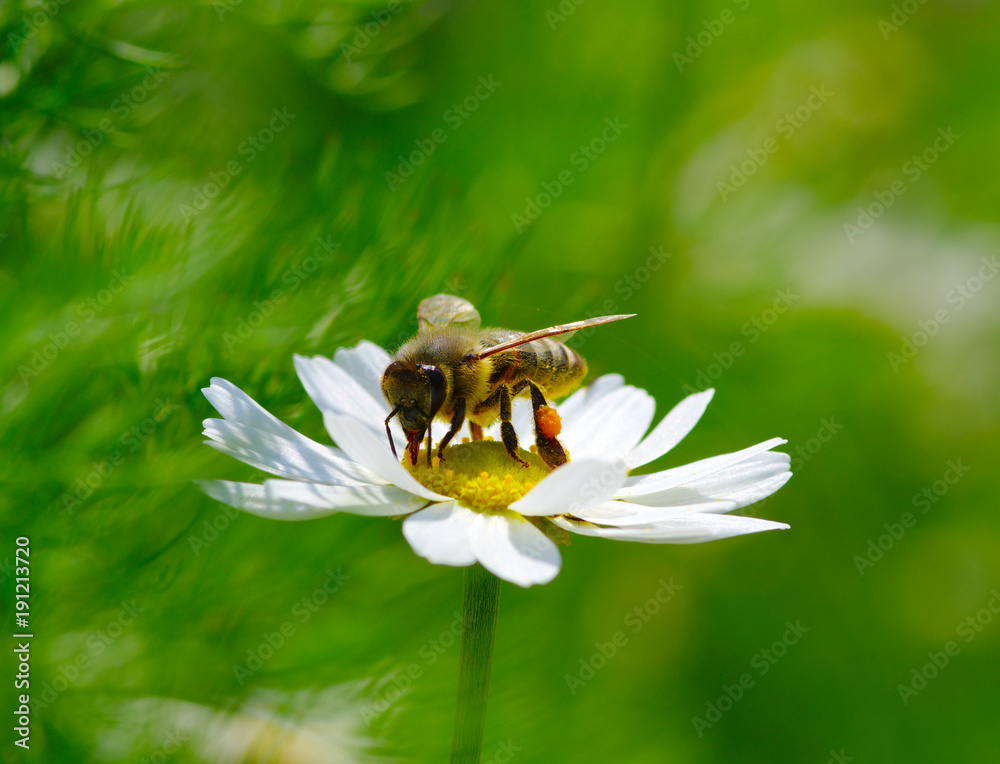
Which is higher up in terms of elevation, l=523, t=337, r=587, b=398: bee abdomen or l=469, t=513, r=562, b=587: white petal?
l=523, t=337, r=587, b=398: bee abdomen

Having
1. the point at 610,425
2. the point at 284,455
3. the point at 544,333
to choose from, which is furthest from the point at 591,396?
the point at 284,455

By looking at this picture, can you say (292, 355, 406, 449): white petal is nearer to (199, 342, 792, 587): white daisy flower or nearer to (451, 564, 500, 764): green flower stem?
(199, 342, 792, 587): white daisy flower

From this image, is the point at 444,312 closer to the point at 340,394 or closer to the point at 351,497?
the point at 340,394

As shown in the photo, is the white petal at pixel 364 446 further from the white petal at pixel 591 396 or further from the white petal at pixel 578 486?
the white petal at pixel 591 396

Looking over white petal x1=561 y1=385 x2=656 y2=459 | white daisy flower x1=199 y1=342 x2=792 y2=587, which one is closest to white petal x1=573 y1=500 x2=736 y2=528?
white daisy flower x1=199 y1=342 x2=792 y2=587

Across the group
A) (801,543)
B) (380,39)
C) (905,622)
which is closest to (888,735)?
(905,622)

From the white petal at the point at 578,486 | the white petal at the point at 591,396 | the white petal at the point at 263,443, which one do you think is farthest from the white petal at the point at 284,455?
the white petal at the point at 591,396
